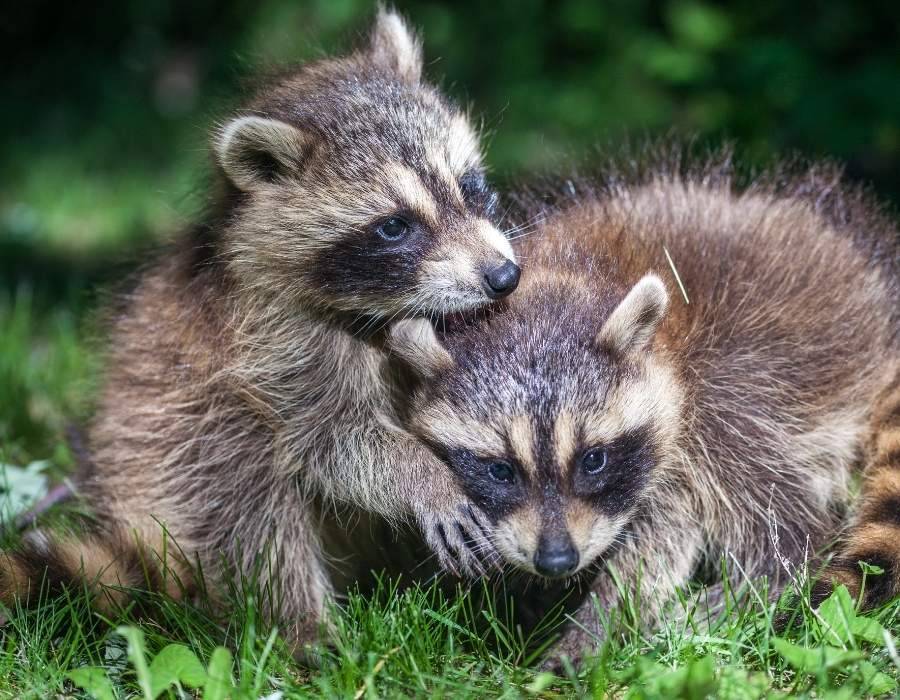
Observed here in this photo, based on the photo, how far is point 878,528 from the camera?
147 inches

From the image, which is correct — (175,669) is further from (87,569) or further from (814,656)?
(814,656)

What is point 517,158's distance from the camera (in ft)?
30.1

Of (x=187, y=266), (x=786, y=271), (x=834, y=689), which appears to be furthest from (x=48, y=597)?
(x=786, y=271)

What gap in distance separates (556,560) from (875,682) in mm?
925

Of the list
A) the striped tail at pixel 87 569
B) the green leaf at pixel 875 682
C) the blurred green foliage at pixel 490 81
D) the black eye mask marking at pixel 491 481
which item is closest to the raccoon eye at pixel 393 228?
the black eye mask marking at pixel 491 481

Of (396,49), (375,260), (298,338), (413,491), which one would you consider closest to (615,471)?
(413,491)

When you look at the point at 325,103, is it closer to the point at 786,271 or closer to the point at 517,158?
the point at 786,271

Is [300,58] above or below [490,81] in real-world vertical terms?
above

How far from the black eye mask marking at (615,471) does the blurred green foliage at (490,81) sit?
6.10 ft

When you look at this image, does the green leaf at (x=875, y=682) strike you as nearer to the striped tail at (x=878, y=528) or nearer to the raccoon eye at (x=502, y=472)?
the striped tail at (x=878, y=528)

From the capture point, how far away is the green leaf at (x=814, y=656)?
3055 mm

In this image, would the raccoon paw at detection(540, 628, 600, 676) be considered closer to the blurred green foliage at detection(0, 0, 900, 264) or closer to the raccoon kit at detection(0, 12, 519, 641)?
the raccoon kit at detection(0, 12, 519, 641)

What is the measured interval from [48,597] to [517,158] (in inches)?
245

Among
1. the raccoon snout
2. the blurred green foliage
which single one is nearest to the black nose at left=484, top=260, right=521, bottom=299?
the raccoon snout
